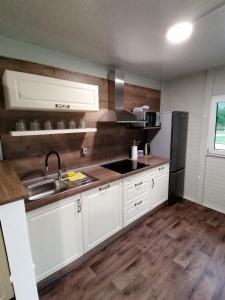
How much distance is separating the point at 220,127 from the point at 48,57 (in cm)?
274

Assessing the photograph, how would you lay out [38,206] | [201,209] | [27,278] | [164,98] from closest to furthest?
[27,278] < [38,206] < [201,209] < [164,98]

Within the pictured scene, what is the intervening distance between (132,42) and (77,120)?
113cm

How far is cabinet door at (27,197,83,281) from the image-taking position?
1.40 meters

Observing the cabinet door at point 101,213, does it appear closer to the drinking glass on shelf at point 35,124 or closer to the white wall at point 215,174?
the drinking glass on shelf at point 35,124

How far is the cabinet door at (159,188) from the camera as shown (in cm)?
257

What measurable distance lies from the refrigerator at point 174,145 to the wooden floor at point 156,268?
2.34ft

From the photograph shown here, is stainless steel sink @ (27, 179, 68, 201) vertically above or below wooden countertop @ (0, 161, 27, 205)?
below

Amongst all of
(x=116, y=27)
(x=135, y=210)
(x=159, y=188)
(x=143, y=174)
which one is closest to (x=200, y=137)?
(x=159, y=188)

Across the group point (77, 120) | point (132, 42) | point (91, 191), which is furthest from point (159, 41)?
point (91, 191)

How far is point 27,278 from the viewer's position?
105cm

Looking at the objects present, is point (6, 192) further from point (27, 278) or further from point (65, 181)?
point (65, 181)

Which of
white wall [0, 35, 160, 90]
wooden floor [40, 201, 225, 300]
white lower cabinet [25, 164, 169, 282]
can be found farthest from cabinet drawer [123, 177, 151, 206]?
white wall [0, 35, 160, 90]

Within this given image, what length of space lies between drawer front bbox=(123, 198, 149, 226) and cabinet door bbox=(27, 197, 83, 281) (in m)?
0.73

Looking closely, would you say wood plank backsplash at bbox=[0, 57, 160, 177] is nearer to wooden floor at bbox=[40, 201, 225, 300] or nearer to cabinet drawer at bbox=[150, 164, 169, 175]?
cabinet drawer at bbox=[150, 164, 169, 175]
